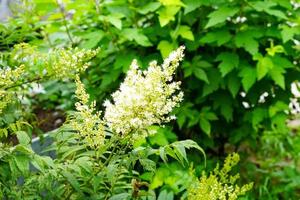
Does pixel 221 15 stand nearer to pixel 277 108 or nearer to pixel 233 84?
pixel 233 84

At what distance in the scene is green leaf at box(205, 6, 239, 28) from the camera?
2926 mm

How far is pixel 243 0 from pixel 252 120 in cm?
72

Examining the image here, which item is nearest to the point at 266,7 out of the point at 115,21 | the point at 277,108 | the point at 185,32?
the point at 185,32

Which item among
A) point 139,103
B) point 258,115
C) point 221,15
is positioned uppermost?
point 139,103

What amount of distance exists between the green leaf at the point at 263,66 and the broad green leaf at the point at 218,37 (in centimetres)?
21

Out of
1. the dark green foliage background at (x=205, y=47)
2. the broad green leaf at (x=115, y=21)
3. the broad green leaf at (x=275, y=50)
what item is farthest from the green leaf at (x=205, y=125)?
the broad green leaf at (x=115, y=21)

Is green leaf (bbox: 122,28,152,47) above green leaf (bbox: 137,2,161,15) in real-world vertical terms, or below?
below

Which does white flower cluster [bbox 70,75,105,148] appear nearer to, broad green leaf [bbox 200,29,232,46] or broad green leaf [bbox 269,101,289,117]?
broad green leaf [bbox 200,29,232,46]

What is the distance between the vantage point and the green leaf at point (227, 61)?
311 cm

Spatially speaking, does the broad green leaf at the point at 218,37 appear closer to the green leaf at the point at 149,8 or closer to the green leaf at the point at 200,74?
the green leaf at the point at 200,74

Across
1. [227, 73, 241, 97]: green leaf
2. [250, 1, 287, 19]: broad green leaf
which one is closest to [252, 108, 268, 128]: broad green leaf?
[227, 73, 241, 97]: green leaf

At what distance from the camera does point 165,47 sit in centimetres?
309

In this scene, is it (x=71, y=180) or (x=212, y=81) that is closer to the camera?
(x=71, y=180)

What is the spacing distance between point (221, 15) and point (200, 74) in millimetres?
380
